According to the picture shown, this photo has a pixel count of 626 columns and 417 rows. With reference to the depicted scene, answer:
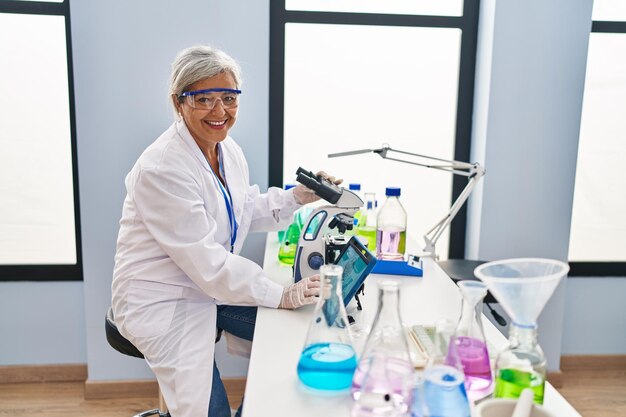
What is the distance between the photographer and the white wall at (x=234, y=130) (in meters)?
2.35

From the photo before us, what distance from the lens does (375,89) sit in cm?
265

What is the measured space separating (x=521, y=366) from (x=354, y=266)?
0.58 meters

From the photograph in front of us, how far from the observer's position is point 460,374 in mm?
917

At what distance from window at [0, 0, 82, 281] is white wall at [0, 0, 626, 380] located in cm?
14

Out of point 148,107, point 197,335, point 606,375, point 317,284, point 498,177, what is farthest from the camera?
point 606,375

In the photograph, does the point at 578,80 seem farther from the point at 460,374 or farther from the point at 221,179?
the point at 460,374

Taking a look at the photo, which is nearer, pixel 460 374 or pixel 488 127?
pixel 460 374

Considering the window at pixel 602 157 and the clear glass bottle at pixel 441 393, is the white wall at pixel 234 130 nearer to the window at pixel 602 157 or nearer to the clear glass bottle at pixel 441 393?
the window at pixel 602 157

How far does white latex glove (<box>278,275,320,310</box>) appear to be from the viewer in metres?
1.51

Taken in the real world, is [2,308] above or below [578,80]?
below

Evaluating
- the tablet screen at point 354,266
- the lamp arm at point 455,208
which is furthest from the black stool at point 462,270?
the tablet screen at point 354,266

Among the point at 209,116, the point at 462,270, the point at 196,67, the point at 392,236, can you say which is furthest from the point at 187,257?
the point at 462,270

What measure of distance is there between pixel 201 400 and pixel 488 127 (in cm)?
170

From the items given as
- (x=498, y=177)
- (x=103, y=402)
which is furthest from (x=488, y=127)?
(x=103, y=402)
